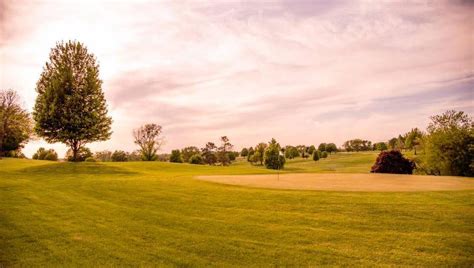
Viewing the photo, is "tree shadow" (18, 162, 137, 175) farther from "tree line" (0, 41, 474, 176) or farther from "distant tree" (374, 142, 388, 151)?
"distant tree" (374, 142, 388, 151)

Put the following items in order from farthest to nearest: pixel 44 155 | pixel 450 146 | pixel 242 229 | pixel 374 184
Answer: pixel 44 155 < pixel 450 146 < pixel 374 184 < pixel 242 229

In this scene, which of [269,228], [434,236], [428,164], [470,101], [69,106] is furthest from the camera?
[69,106]

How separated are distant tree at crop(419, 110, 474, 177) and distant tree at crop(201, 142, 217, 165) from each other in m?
84.4

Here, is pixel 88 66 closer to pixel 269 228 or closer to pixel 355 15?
pixel 355 15

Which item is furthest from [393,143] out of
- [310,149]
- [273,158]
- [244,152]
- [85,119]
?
[85,119]

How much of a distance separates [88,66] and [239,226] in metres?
34.9

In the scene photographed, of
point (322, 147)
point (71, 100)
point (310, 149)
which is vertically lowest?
point (310, 149)

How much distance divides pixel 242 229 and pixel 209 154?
106732 mm

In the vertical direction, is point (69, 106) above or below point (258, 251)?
above

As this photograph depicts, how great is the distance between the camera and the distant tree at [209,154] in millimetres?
112812

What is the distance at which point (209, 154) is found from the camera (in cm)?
11550

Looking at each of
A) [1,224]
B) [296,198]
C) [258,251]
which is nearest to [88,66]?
[1,224]

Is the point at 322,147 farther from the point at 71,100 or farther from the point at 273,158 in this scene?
the point at 71,100

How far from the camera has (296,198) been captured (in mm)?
12734
